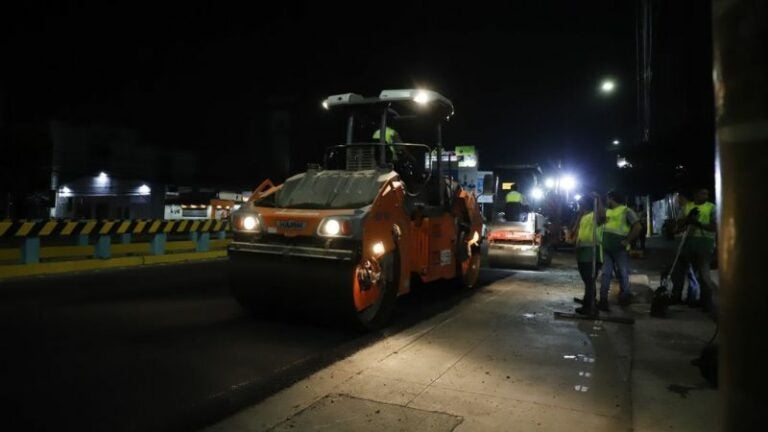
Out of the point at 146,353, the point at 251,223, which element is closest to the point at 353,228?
the point at 251,223

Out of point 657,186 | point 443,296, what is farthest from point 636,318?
point 657,186

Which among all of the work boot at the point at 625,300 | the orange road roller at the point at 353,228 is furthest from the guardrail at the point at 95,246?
the work boot at the point at 625,300

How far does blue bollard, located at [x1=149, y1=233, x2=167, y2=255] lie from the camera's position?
13391 millimetres

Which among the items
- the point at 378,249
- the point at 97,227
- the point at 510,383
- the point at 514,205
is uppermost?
the point at 514,205

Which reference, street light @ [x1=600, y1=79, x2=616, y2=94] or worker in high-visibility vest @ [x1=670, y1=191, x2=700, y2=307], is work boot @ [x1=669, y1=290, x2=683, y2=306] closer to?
worker in high-visibility vest @ [x1=670, y1=191, x2=700, y2=307]

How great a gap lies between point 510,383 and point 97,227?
10.8m

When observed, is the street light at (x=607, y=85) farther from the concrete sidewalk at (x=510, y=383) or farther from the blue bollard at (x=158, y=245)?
the blue bollard at (x=158, y=245)

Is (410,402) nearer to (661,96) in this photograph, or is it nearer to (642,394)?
(642,394)

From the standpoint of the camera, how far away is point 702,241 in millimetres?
7246

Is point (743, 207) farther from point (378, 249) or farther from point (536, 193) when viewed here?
point (536, 193)

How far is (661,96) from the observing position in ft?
60.0

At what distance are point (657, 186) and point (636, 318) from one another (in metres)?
8.40

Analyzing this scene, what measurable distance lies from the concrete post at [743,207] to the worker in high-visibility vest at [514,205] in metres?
13.1

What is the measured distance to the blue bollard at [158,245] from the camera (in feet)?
43.9
